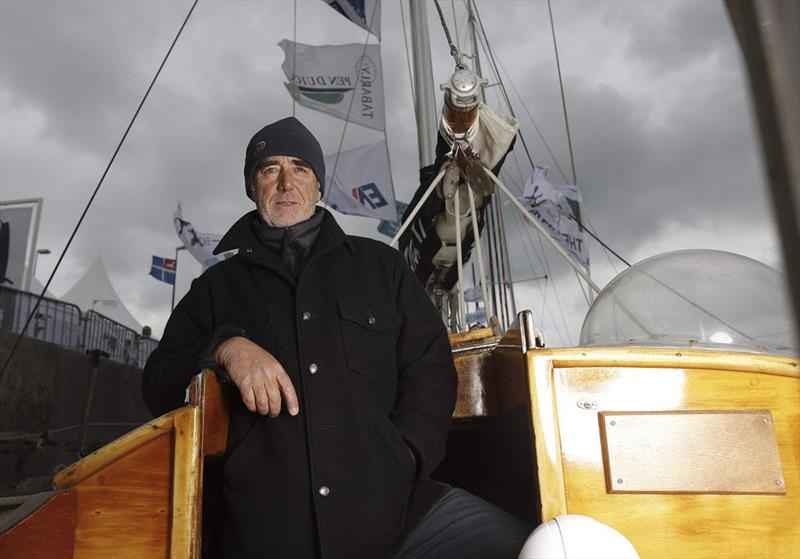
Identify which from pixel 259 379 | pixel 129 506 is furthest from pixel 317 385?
pixel 129 506

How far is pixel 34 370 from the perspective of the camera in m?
8.24

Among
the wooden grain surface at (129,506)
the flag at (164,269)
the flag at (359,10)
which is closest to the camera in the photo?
the wooden grain surface at (129,506)

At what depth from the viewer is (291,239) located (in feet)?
6.42

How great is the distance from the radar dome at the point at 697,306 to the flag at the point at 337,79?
8.42 m

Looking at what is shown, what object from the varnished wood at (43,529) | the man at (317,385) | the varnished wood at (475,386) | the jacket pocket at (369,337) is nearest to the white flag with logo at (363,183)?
the varnished wood at (475,386)

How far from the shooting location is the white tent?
24.4 meters

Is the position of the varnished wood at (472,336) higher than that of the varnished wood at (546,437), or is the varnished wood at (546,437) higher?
the varnished wood at (472,336)

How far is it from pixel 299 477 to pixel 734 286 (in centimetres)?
134

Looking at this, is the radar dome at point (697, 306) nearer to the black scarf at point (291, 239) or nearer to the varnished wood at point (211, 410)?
the black scarf at point (291, 239)

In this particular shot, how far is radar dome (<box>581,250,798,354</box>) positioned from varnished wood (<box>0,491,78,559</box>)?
1.41 metres

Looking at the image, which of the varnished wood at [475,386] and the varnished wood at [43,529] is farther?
the varnished wood at [475,386]

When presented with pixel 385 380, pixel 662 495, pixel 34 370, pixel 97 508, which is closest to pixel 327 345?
pixel 385 380

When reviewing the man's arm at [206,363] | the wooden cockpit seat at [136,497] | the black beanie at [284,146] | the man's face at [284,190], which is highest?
the black beanie at [284,146]

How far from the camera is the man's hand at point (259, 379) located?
1536mm
